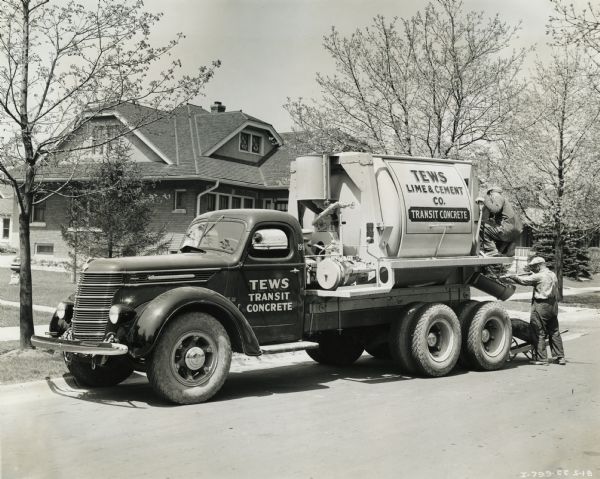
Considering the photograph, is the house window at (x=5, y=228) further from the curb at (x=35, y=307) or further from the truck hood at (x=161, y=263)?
the truck hood at (x=161, y=263)

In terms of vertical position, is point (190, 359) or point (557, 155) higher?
point (557, 155)

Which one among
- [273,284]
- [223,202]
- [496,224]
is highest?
[223,202]

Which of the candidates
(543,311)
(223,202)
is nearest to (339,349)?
(543,311)

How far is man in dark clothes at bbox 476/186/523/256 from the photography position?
1098 cm

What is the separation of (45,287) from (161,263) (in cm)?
1495

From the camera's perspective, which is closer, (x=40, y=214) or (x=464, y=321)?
(x=464, y=321)

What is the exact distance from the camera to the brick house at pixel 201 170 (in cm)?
2788

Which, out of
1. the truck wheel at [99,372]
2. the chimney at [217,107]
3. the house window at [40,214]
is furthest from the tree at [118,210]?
the chimney at [217,107]

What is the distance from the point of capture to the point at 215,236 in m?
9.06

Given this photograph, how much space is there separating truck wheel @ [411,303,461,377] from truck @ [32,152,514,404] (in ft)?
0.06

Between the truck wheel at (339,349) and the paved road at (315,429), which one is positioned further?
the truck wheel at (339,349)

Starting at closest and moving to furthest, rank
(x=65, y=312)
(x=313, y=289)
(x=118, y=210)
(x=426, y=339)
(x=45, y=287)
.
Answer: (x=65, y=312)
(x=313, y=289)
(x=426, y=339)
(x=118, y=210)
(x=45, y=287)

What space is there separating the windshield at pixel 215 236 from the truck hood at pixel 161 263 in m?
0.19

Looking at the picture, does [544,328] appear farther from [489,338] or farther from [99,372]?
[99,372]
